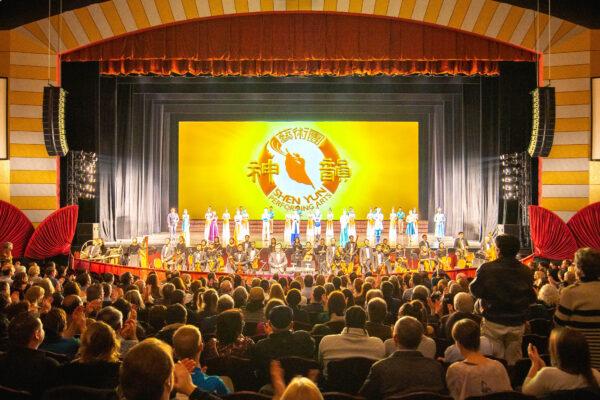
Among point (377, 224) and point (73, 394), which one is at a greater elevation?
point (377, 224)

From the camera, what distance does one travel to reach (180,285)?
246 inches

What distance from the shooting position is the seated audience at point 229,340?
3.78 metres

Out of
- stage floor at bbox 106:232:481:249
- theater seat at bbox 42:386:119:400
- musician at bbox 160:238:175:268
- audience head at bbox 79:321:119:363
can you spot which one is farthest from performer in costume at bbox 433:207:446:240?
theater seat at bbox 42:386:119:400

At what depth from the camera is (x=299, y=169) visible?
1889 centimetres

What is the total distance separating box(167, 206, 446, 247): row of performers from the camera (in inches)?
666

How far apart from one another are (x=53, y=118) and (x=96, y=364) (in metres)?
9.09

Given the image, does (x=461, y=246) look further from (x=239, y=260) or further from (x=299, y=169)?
(x=299, y=169)

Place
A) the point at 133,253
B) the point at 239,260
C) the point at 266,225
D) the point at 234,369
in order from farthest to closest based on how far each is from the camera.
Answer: the point at 266,225
the point at 239,260
the point at 133,253
the point at 234,369

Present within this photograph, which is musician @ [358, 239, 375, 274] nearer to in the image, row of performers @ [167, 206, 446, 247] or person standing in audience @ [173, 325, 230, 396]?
row of performers @ [167, 206, 446, 247]

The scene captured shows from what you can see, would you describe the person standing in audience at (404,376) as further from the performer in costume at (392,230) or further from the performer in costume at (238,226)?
the performer in costume at (392,230)

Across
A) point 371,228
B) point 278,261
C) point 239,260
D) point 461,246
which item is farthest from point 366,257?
point 371,228

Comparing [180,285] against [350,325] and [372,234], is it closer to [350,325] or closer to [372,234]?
[350,325]

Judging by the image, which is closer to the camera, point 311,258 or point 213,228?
point 311,258

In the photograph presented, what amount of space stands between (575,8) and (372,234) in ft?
23.3
